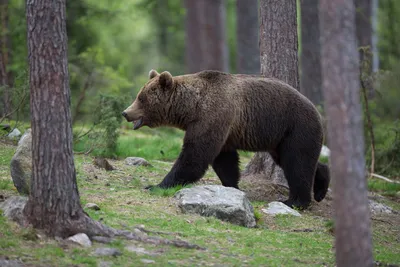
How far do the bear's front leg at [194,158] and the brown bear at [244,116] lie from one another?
7.2 inches

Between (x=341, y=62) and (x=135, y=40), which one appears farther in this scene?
(x=135, y=40)

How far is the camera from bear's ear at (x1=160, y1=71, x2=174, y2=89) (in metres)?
9.63

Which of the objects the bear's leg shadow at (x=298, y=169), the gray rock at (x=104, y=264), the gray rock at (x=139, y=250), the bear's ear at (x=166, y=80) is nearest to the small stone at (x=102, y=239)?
the gray rock at (x=139, y=250)

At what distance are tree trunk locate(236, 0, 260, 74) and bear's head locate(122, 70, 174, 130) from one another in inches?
474

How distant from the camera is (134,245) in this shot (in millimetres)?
6504

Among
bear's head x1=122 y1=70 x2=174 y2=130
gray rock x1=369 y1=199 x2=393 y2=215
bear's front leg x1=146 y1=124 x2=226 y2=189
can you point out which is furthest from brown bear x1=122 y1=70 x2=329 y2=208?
gray rock x1=369 y1=199 x2=393 y2=215

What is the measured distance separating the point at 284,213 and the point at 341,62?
403 centimetres

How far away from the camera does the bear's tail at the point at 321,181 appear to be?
1035 cm

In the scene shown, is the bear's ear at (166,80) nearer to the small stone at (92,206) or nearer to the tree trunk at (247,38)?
the small stone at (92,206)

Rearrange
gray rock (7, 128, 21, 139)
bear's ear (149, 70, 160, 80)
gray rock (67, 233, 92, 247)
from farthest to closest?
1. gray rock (7, 128, 21, 139)
2. bear's ear (149, 70, 160, 80)
3. gray rock (67, 233, 92, 247)

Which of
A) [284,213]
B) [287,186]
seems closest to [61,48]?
[284,213]

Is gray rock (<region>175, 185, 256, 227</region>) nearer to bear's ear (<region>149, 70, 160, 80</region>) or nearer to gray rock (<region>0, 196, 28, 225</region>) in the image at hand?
gray rock (<region>0, 196, 28, 225</region>)

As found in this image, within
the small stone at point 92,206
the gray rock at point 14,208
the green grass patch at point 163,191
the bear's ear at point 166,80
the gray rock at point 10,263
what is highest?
the bear's ear at point 166,80

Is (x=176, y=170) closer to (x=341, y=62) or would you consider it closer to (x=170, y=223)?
(x=170, y=223)
